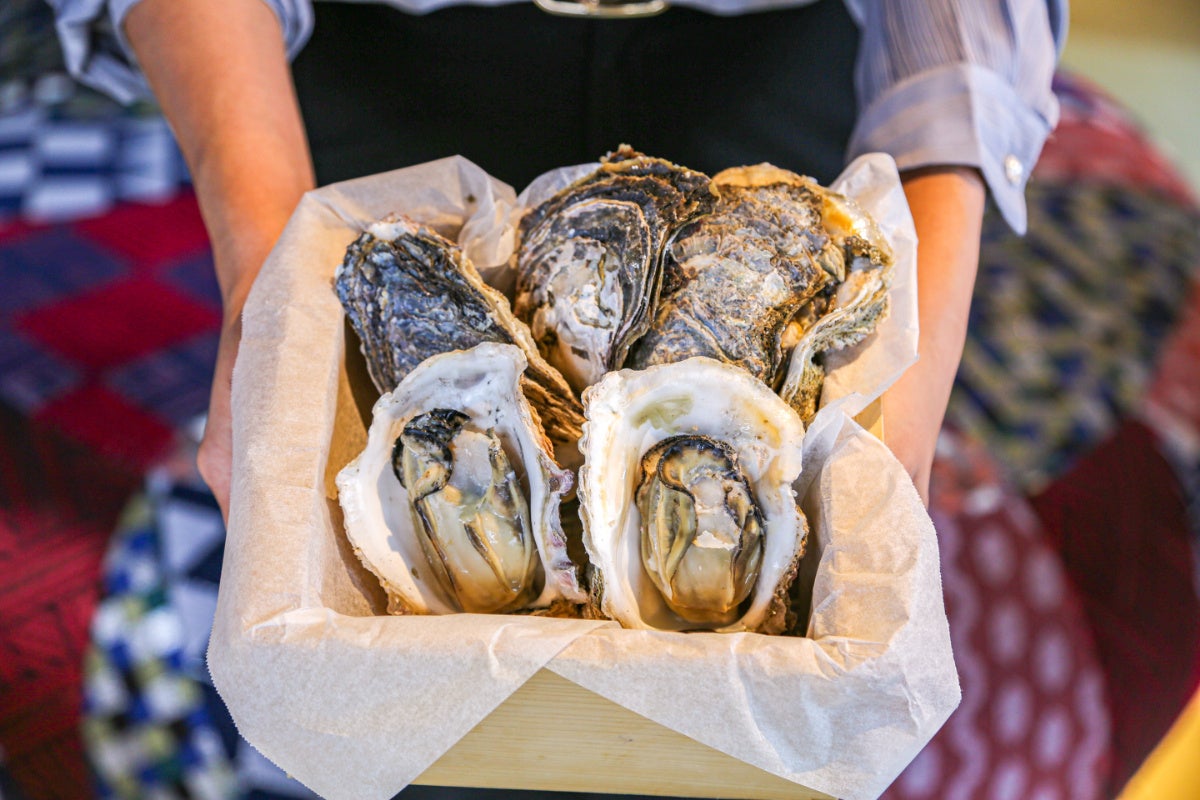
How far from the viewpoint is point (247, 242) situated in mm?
681

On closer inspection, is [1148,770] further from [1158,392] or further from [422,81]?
[422,81]

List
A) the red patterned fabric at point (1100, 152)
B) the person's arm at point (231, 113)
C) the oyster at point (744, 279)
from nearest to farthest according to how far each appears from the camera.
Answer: the oyster at point (744, 279) → the person's arm at point (231, 113) → the red patterned fabric at point (1100, 152)

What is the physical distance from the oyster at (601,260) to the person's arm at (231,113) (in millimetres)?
218

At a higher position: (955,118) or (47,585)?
(955,118)

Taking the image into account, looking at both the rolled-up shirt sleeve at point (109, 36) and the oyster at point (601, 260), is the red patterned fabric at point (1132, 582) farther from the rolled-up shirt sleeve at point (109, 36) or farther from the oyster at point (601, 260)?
the rolled-up shirt sleeve at point (109, 36)

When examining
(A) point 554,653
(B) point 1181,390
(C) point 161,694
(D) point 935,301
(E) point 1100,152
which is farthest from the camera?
(E) point 1100,152

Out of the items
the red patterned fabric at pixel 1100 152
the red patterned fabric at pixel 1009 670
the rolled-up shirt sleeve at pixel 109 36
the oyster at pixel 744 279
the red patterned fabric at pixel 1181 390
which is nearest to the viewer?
the oyster at pixel 744 279

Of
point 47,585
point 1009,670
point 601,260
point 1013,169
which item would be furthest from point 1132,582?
point 47,585

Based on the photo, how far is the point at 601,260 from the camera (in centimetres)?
57

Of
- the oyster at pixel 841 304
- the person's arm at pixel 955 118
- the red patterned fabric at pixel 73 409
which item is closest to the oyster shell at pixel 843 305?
the oyster at pixel 841 304

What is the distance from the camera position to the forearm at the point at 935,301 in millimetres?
618

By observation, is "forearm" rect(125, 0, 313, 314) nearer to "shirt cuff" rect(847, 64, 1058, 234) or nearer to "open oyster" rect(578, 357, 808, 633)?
"open oyster" rect(578, 357, 808, 633)

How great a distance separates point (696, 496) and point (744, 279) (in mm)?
137

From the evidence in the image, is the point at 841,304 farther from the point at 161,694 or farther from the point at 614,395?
the point at 161,694
